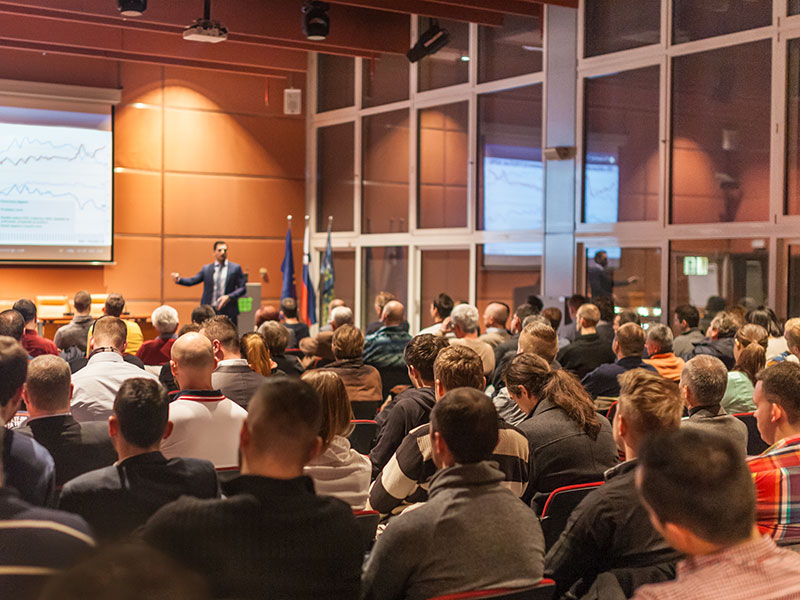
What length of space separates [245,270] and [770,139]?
7.15 meters

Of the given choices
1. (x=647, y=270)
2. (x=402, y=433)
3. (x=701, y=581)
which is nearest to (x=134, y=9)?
(x=647, y=270)

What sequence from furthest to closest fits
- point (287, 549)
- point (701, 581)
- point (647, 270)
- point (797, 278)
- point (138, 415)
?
point (647, 270), point (797, 278), point (138, 415), point (287, 549), point (701, 581)

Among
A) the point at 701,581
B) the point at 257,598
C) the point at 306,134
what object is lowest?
the point at 257,598

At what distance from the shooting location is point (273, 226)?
40.3 feet

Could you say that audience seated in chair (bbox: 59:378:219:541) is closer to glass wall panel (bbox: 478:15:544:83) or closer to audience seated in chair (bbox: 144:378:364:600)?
audience seated in chair (bbox: 144:378:364:600)

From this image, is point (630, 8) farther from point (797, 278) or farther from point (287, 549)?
point (287, 549)

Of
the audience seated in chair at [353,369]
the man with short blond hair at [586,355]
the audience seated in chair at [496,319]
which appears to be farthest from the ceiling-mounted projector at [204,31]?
the man with short blond hair at [586,355]

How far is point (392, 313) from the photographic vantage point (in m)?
6.84

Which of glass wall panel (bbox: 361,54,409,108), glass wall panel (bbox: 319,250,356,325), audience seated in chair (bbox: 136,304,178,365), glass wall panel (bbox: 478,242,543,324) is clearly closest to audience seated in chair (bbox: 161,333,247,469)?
audience seated in chair (bbox: 136,304,178,365)

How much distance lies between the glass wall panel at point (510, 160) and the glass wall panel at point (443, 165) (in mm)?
327

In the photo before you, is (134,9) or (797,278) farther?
(134,9)

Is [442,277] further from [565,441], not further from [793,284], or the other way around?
[565,441]

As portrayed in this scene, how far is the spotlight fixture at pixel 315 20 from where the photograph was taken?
30.5 feet

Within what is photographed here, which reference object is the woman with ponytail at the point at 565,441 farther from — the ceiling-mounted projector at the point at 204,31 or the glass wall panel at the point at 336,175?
the glass wall panel at the point at 336,175
